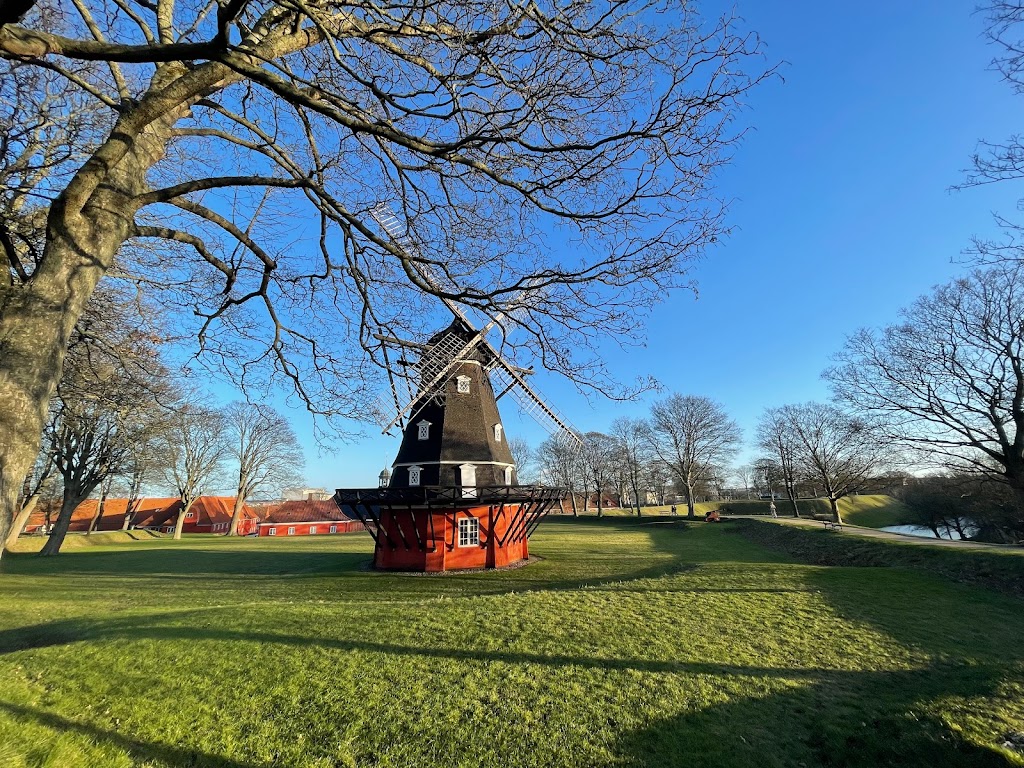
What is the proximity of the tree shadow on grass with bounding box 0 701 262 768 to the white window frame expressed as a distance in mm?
13447

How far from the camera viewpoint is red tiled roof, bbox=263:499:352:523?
57906 mm

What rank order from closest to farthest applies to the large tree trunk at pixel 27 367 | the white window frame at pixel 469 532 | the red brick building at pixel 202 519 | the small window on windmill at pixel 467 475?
the large tree trunk at pixel 27 367, the white window frame at pixel 469 532, the small window on windmill at pixel 467 475, the red brick building at pixel 202 519

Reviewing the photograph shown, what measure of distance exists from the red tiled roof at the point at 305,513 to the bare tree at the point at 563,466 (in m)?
25.6

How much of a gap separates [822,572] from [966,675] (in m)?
7.39

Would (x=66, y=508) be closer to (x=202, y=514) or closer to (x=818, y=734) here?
(x=818, y=734)

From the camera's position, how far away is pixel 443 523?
1805cm

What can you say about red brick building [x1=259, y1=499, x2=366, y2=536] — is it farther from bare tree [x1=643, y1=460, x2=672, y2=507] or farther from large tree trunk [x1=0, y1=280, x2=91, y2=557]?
large tree trunk [x1=0, y1=280, x2=91, y2=557]

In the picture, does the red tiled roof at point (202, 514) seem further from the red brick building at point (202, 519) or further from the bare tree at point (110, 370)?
the bare tree at point (110, 370)

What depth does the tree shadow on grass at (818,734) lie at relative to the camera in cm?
470

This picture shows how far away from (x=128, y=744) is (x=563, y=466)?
54474 millimetres

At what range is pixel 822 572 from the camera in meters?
13.3

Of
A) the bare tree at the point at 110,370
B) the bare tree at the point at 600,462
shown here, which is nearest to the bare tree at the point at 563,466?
the bare tree at the point at 600,462

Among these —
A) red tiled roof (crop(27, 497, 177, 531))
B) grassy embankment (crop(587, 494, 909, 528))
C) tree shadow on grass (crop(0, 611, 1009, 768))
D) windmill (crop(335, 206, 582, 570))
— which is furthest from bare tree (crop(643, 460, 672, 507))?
red tiled roof (crop(27, 497, 177, 531))

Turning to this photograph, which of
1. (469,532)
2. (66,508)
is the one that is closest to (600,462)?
(469,532)
